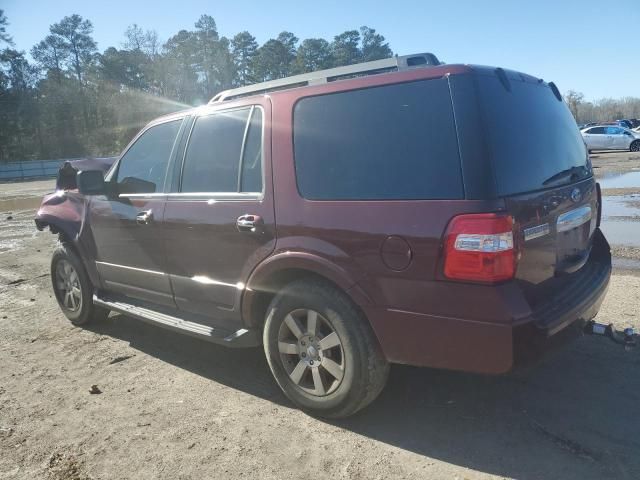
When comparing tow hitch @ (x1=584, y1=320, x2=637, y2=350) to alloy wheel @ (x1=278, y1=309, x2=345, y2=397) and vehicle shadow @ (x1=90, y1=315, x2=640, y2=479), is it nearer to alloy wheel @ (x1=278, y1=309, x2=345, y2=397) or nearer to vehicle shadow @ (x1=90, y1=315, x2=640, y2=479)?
vehicle shadow @ (x1=90, y1=315, x2=640, y2=479)

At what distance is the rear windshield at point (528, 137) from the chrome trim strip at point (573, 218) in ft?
0.63

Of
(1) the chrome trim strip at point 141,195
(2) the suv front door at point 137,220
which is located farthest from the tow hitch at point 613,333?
(1) the chrome trim strip at point 141,195

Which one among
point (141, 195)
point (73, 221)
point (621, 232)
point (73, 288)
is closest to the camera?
point (141, 195)

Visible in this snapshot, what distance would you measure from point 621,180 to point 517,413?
14369mm

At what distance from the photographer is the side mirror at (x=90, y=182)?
4277 mm

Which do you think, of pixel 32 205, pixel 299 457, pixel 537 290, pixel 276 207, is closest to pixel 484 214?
pixel 537 290

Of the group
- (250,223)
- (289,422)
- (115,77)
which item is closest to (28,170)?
(115,77)

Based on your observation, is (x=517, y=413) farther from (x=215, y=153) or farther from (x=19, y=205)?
(x=19, y=205)

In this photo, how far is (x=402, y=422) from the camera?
304 centimetres

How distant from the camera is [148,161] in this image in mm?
4258

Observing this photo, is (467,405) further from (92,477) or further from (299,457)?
(92,477)

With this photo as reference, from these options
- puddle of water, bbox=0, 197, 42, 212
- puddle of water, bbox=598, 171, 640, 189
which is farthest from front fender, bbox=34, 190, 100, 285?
puddle of water, bbox=0, 197, 42, 212

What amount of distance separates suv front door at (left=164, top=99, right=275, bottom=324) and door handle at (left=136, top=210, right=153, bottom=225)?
189 millimetres

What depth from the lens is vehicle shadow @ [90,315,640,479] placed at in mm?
2596
